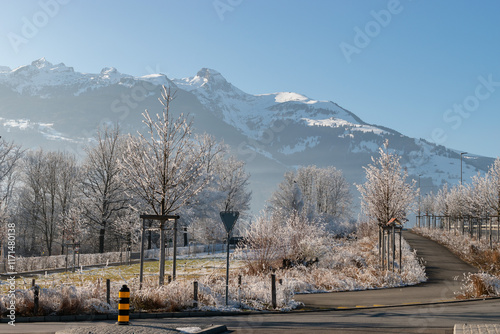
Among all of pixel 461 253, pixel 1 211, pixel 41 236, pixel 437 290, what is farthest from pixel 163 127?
pixel 41 236

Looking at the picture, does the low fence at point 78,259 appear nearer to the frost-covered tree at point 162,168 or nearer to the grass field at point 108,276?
the grass field at point 108,276

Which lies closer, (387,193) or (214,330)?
(214,330)

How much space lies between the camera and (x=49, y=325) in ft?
38.3

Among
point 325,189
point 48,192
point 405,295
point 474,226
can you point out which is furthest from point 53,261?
point 325,189

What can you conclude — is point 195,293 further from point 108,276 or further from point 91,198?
point 91,198

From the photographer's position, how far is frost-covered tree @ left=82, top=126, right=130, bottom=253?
49.7 m

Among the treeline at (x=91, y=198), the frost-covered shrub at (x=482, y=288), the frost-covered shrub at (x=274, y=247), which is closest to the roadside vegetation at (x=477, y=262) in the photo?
the frost-covered shrub at (x=482, y=288)

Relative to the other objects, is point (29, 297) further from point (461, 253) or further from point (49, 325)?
point (461, 253)

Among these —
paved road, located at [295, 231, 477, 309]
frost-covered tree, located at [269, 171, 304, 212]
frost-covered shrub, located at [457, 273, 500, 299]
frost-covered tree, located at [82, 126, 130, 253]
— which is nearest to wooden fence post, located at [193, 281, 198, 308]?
paved road, located at [295, 231, 477, 309]

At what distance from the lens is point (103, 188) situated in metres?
50.5

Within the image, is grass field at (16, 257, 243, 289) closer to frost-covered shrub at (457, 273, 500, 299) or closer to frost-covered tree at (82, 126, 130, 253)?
frost-covered shrub at (457, 273, 500, 299)

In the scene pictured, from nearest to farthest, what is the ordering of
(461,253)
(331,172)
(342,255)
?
(342,255), (461,253), (331,172)

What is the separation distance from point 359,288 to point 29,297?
13122mm

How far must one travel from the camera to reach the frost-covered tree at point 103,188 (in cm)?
4972
